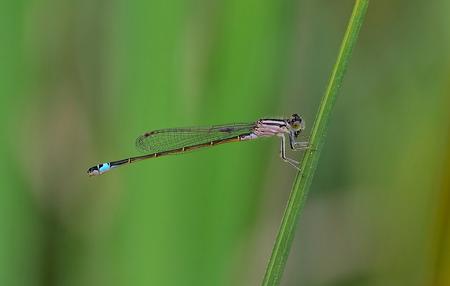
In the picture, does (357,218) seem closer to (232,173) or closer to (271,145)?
(271,145)

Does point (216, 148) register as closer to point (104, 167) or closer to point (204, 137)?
point (204, 137)

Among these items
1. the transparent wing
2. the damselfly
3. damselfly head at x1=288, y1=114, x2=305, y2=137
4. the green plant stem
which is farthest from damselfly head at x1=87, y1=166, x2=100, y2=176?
the green plant stem

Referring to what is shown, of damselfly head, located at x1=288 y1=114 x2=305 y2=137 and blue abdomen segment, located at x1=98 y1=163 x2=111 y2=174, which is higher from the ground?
damselfly head, located at x1=288 y1=114 x2=305 y2=137

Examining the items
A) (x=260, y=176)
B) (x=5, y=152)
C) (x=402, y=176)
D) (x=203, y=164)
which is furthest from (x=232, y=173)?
(x=402, y=176)

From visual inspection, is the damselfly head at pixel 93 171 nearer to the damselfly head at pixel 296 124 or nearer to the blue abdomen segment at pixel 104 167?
the blue abdomen segment at pixel 104 167

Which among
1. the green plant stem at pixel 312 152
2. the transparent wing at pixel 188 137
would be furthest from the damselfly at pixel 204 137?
the green plant stem at pixel 312 152

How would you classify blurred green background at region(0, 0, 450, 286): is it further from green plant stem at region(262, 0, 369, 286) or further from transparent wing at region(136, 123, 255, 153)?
green plant stem at region(262, 0, 369, 286)
